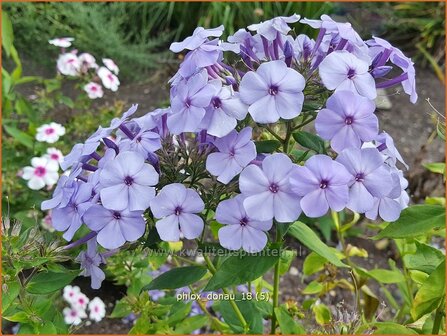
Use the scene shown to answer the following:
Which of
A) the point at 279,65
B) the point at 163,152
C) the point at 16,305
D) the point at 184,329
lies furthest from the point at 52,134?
the point at 279,65

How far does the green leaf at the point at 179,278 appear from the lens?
46.1 inches

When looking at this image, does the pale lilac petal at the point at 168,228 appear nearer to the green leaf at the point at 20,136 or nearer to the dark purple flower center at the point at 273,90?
the dark purple flower center at the point at 273,90

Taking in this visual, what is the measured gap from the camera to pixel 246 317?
4.49 feet

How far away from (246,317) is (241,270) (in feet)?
1.13

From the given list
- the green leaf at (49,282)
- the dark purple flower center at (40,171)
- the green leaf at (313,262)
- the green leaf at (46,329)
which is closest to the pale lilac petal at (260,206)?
the green leaf at (49,282)

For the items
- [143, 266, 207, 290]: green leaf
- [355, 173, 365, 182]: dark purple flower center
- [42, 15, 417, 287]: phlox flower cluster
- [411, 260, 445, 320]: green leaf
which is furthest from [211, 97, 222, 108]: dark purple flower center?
[411, 260, 445, 320]: green leaf

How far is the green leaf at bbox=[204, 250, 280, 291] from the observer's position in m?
1.05

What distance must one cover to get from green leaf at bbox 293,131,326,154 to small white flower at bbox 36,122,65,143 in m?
1.19

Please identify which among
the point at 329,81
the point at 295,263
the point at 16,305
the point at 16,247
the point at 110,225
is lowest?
the point at 295,263

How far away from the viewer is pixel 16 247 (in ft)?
3.48

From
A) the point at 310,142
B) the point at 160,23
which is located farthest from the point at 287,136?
the point at 160,23

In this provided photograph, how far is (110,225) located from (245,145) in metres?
0.23

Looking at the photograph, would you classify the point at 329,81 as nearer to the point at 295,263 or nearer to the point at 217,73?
the point at 217,73

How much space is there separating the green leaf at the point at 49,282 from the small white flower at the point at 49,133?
101cm
